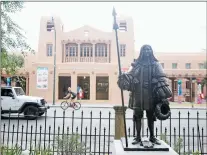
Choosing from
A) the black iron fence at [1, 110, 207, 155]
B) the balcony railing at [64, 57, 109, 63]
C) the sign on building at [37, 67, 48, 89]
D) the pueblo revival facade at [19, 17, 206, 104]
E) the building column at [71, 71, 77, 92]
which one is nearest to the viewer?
the black iron fence at [1, 110, 207, 155]

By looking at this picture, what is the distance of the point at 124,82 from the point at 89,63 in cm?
834

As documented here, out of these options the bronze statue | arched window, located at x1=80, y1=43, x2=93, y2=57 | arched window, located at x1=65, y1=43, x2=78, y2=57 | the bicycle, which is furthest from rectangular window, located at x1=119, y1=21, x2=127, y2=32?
the bronze statue

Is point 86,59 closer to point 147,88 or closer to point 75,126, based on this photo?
point 75,126

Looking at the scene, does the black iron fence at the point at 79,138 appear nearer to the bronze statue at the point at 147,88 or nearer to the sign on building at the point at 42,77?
the bronze statue at the point at 147,88

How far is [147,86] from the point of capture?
2857 millimetres

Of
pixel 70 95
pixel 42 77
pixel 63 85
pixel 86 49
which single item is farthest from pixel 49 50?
pixel 86 49

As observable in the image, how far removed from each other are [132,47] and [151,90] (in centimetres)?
862

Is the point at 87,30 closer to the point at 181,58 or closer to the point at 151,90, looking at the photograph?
the point at 181,58

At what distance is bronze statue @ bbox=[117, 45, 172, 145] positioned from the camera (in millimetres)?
2795

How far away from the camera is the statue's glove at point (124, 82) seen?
9.18 ft

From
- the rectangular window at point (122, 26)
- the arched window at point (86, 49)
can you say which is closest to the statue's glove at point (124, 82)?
the rectangular window at point (122, 26)

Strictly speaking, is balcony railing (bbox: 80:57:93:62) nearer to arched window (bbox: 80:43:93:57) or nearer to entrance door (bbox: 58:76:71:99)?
arched window (bbox: 80:43:93:57)

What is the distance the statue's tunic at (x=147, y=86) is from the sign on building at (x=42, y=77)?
4.77 metres

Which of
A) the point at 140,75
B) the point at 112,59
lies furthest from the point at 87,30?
the point at 140,75
